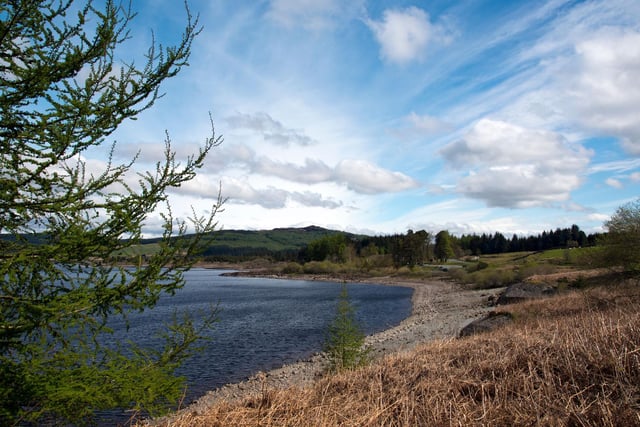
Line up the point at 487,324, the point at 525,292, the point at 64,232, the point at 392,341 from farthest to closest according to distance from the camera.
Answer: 1. the point at 525,292
2. the point at 392,341
3. the point at 487,324
4. the point at 64,232

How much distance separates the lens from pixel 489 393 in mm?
5594

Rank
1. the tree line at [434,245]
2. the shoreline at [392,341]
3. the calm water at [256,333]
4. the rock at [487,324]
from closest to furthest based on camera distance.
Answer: the shoreline at [392,341] → the rock at [487,324] → the calm water at [256,333] → the tree line at [434,245]

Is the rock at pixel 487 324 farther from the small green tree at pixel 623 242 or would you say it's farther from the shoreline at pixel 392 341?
the small green tree at pixel 623 242

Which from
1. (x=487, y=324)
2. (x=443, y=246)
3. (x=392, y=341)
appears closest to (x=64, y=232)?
(x=487, y=324)

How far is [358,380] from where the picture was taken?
22.7 feet

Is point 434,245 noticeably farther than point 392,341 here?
Yes

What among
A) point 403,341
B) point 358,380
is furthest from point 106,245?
point 403,341

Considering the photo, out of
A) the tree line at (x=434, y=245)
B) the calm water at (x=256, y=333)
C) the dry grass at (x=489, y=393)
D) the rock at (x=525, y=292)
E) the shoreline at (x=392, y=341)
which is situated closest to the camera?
the dry grass at (x=489, y=393)

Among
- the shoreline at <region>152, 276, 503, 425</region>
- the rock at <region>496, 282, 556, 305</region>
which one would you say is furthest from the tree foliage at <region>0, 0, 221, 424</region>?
the rock at <region>496, 282, 556, 305</region>

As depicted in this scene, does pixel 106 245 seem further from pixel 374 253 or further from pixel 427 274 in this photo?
pixel 374 253

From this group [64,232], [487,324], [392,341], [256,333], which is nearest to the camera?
[64,232]

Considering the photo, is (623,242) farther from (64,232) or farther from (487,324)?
(64,232)

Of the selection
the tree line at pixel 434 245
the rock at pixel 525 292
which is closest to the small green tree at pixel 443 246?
the tree line at pixel 434 245

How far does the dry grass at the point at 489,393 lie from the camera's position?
4492mm
